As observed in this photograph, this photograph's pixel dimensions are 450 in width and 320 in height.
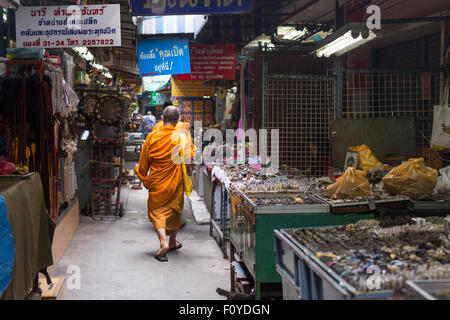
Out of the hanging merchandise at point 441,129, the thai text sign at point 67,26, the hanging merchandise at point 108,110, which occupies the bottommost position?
the hanging merchandise at point 441,129

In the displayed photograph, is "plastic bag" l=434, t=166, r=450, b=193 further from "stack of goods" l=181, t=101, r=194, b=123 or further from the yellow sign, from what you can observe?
"stack of goods" l=181, t=101, r=194, b=123

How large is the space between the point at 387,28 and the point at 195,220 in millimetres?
5175

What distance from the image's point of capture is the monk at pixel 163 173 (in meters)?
7.36

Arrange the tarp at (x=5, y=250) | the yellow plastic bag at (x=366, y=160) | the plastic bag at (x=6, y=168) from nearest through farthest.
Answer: the tarp at (x=5, y=250) → the plastic bag at (x=6, y=168) → the yellow plastic bag at (x=366, y=160)

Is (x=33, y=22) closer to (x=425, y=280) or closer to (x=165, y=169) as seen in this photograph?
(x=165, y=169)

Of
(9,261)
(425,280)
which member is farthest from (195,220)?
(425,280)

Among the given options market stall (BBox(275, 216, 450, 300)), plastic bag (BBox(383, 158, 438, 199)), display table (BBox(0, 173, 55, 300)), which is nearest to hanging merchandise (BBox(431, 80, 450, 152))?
plastic bag (BBox(383, 158, 438, 199))

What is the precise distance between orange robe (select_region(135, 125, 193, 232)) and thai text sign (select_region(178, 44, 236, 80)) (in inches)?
161

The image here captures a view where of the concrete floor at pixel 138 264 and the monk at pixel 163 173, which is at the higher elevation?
the monk at pixel 163 173

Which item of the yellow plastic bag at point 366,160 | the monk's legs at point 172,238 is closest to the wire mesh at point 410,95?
the yellow plastic bag at point 366,160

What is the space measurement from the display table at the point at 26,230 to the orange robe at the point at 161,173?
2951 mm

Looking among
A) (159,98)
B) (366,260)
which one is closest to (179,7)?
(366,260)

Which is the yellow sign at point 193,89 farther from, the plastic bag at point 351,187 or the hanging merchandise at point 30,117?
the plastic bag at point 351,187
